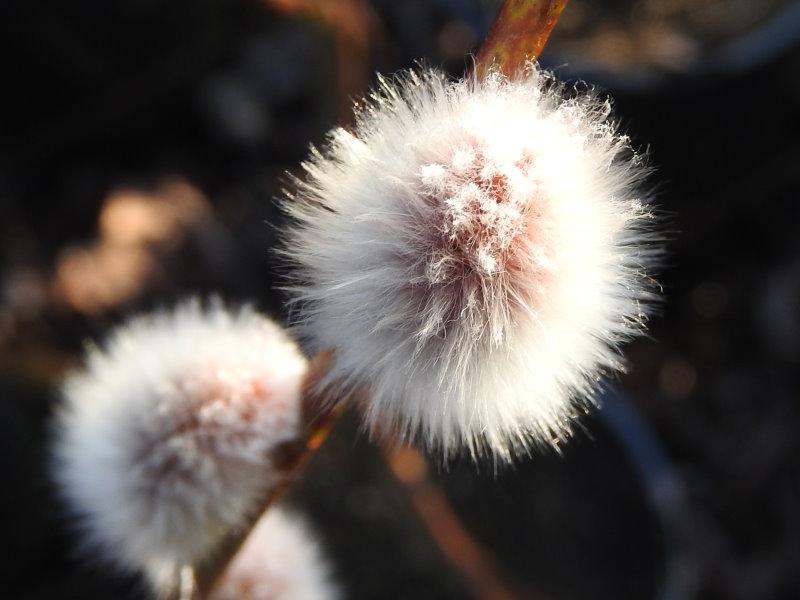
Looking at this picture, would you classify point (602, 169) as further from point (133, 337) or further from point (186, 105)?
point (186, 105)

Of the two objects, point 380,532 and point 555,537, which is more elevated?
point 380,532

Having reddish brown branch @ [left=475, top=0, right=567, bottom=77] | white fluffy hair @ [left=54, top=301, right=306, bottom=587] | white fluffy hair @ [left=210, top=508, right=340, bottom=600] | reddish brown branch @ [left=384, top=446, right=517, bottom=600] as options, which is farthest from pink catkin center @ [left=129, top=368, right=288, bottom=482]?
reddish brown branch @ [left=384, top=446, right=517, bottom=600]

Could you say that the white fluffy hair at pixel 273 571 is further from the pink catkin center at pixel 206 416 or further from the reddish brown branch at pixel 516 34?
the reddish brown branch at pixel 516 34

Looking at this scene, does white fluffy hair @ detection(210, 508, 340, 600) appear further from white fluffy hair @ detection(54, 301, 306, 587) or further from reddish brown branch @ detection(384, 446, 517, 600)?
reddish brown branch @ detection(384, 446, 517, 600)

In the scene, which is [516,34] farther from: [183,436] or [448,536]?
[448,536]

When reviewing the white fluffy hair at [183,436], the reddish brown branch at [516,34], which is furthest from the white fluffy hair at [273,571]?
the reddish brown branch at [516,34]

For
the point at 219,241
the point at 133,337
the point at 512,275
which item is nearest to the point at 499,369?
the point at 512,275
